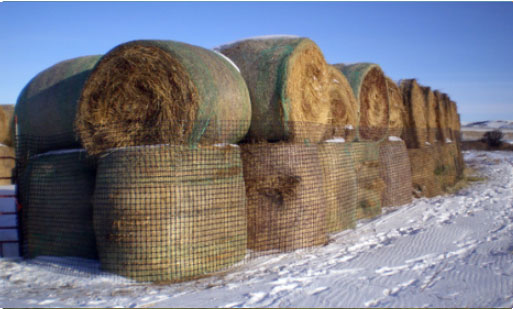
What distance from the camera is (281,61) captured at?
5.26 m

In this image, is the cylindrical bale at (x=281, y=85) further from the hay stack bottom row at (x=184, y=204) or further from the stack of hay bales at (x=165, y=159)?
the stack of hay bales at (x=165, y=159)

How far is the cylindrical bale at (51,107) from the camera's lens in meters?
5.26

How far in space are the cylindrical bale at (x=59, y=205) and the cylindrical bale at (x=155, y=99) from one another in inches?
19.3

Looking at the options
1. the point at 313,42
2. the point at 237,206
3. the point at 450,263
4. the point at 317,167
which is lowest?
the point at 450,263

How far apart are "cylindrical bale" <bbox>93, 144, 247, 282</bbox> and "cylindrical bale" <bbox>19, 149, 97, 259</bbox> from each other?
56 centimetres

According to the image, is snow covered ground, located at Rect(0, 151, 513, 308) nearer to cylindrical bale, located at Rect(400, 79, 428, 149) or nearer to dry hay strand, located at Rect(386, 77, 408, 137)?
dry hay strand, located at Rect(386, 77, 408, 137)

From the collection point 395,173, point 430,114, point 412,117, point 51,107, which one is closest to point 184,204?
point 51,107

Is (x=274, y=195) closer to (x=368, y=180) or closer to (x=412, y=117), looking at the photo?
(x=368, y=180)

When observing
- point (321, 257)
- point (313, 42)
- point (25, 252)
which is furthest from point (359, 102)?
point (25, 252)

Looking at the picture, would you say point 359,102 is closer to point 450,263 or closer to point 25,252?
point 450,263

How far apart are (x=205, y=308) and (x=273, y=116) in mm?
2684

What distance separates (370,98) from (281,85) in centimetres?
321

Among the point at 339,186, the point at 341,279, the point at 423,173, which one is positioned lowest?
the point at 341,279

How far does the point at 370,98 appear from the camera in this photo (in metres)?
7.82
